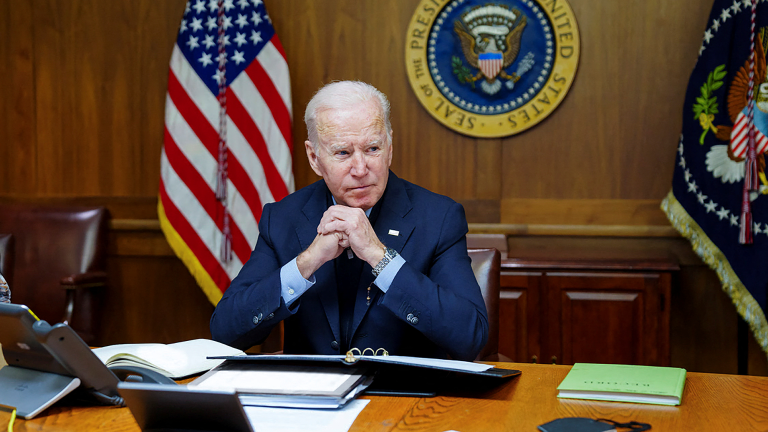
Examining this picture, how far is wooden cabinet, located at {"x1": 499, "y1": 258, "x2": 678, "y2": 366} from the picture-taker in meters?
2.88

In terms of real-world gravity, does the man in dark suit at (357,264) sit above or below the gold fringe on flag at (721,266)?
above

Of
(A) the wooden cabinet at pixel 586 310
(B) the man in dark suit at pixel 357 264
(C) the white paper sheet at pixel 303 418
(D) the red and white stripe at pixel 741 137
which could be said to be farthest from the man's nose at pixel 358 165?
(D) the red and white stripe at pixel 741 137

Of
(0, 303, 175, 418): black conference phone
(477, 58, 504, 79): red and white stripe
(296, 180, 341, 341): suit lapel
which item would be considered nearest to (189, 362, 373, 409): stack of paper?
(0, 303, 175, 418): black conference phone

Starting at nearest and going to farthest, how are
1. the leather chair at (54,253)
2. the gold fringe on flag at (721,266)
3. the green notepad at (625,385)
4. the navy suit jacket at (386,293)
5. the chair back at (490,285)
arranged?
the green notepad at (625,385)
the navy suit jacket at (386,293)
the chair back at (490,285)
the gold fringe on flag at (721,266)
the leather chair at (54,253)

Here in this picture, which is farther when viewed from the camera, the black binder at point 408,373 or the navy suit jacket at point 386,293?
the navy suit jacket at point 386,293

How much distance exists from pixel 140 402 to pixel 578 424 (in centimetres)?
64

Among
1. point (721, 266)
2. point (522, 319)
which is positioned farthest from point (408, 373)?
point (721, 266)

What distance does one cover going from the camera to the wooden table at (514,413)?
1.04 m

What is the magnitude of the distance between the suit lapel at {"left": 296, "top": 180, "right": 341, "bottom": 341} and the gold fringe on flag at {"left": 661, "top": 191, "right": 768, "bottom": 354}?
1948 millimetres

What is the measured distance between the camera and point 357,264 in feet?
5.70

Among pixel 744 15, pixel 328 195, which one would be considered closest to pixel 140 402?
pixel 328 195

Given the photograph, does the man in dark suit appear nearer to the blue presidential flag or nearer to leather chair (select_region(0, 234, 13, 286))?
leather chair (select_region(0, 234, 13, 286))

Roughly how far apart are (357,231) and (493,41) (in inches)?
84.3

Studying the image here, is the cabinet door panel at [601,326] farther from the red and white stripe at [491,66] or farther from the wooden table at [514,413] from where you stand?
the wooden table at [514,413]
